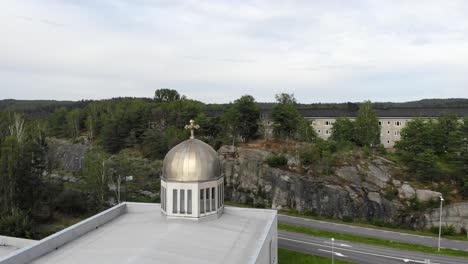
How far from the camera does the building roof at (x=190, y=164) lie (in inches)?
1070

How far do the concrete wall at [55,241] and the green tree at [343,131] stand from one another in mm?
59948

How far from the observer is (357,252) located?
4256cm

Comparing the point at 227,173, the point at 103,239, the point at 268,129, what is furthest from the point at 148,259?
the point at 268,129

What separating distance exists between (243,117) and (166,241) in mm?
55952

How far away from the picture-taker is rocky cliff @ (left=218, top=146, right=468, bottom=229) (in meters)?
55.3

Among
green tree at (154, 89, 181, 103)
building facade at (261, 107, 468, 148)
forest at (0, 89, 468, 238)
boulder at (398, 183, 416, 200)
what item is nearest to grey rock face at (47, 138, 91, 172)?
forest at (0, 89, 468, 238)

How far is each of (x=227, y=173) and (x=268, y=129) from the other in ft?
50.1

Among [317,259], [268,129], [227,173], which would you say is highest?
[268,129]

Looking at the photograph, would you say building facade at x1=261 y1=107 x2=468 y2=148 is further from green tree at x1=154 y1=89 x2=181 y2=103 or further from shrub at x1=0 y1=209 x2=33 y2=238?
green tree at x1=154 y1=89 x2=181 y2=103

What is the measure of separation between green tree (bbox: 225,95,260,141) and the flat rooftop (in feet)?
154

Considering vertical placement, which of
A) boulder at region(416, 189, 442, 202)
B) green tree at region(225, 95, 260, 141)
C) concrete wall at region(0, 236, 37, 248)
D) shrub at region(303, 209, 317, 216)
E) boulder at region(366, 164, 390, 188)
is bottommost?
shrub at region(303, 209, 317, 216)

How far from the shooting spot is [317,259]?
4078 cm

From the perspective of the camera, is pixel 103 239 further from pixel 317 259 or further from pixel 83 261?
pixel 317 259

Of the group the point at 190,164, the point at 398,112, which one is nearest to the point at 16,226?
the point at 190,164
